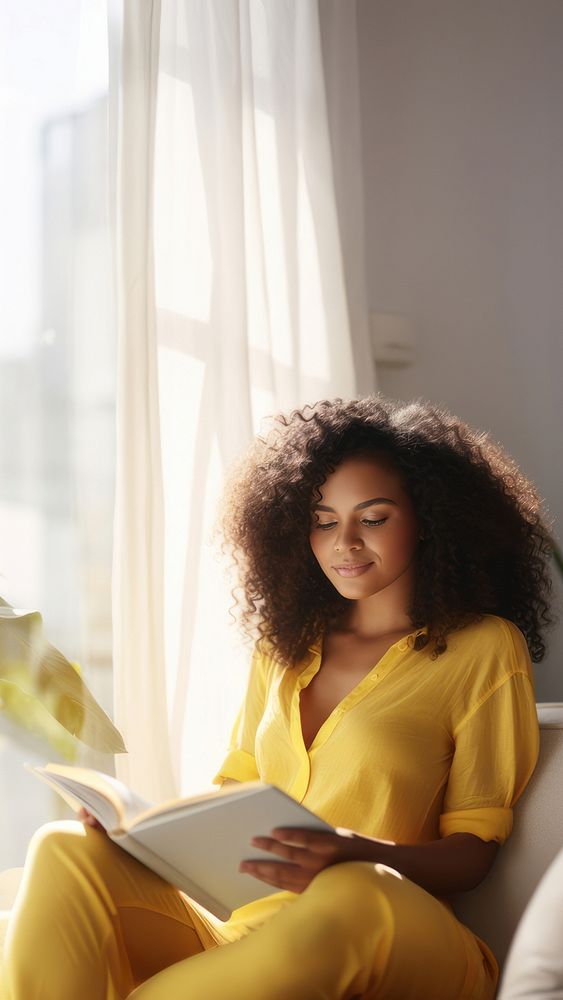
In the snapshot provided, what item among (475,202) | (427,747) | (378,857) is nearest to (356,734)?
(427,747)

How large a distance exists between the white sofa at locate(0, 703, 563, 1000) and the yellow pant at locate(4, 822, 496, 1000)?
119mm

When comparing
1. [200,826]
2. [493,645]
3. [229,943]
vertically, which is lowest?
[229,943]

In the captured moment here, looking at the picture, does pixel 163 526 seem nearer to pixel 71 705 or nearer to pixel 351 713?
pixel 71 705

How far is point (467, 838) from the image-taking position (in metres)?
1.34

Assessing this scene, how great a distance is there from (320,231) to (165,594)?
0.82 metres

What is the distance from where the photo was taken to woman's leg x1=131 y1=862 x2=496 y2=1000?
1050 mm

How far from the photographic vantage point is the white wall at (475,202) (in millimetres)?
2594

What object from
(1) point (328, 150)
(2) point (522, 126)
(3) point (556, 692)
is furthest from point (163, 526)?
(2) point (522, 126)

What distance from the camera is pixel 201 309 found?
1971 millimetres

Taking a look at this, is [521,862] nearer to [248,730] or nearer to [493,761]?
[493,761]

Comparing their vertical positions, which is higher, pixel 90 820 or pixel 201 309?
pixel 201 309

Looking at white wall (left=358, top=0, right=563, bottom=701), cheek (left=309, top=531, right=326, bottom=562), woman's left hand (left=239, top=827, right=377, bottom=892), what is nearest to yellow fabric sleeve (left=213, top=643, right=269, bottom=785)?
cheek (left=309, top=531, right=326, bottom=562)

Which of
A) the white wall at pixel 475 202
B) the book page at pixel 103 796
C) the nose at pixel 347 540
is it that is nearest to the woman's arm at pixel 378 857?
the book page at pixel 103 796

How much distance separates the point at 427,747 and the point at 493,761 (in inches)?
3.3
